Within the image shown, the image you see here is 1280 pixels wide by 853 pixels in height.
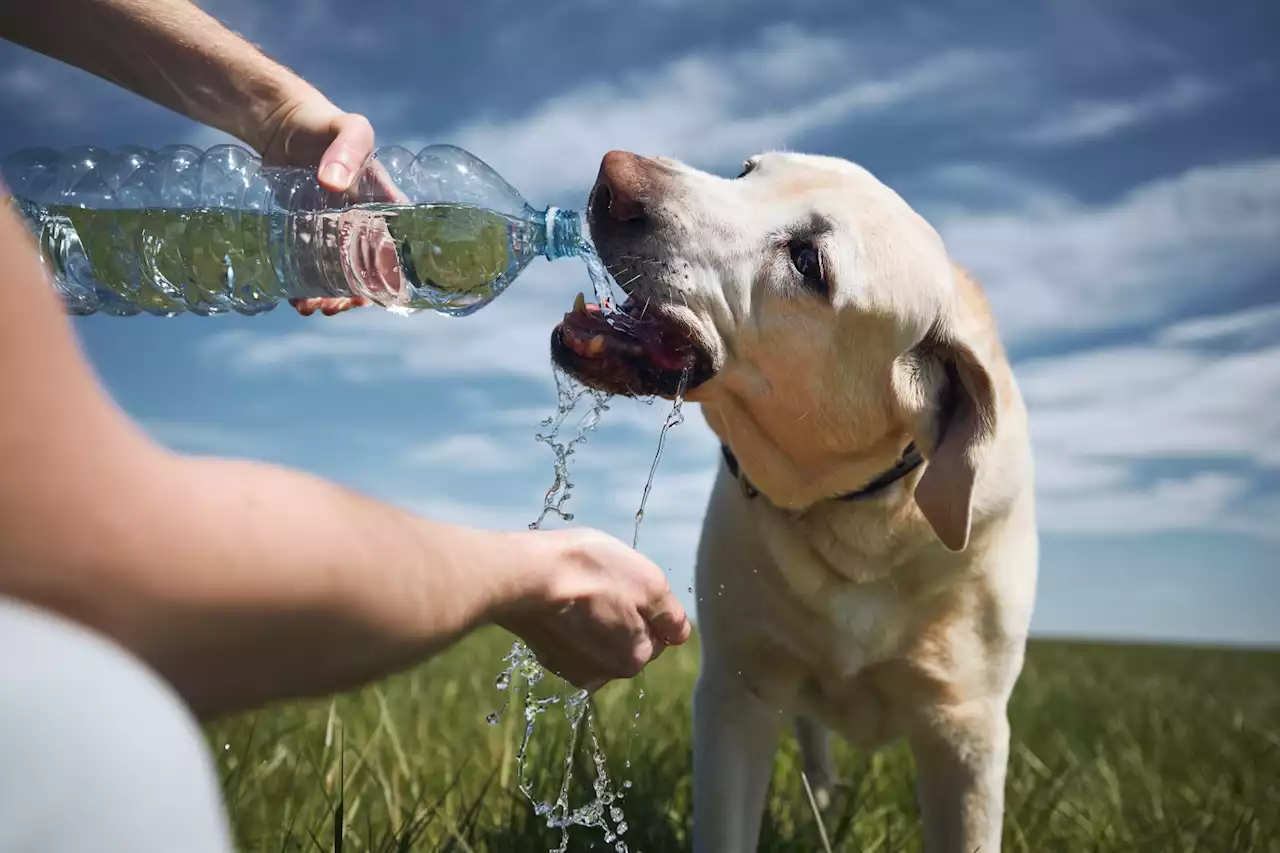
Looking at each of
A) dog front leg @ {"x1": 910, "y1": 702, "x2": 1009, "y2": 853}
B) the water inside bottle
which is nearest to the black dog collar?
dog front leg @ {"x1": 910, "y1": 702, "x2": 1009, "y2": 853}

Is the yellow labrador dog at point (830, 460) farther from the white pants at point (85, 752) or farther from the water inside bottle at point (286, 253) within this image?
the white pants at point (85, 752)

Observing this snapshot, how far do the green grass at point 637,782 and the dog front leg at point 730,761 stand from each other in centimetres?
37

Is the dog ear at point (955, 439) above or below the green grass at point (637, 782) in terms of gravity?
above

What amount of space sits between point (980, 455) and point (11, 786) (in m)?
2.21

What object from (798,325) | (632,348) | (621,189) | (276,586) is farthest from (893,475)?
(276,586)

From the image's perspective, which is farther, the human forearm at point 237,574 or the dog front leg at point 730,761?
the dog front leg at point 730,761

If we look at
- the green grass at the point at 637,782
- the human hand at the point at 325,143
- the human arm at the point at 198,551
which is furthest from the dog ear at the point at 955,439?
the human arm at the point at 198,551

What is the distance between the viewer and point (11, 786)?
0.73 meters

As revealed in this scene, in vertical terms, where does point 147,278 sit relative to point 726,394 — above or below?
above

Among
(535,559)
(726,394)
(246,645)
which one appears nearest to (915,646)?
(726,394)

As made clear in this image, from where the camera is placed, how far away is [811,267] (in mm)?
2676

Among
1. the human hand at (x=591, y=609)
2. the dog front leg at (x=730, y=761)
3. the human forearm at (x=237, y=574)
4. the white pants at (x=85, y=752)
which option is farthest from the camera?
the dog front leg at (x=730, y=761)

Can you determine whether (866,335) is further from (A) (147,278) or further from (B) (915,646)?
(A) (147,278)

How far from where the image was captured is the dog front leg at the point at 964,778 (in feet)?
9.50
